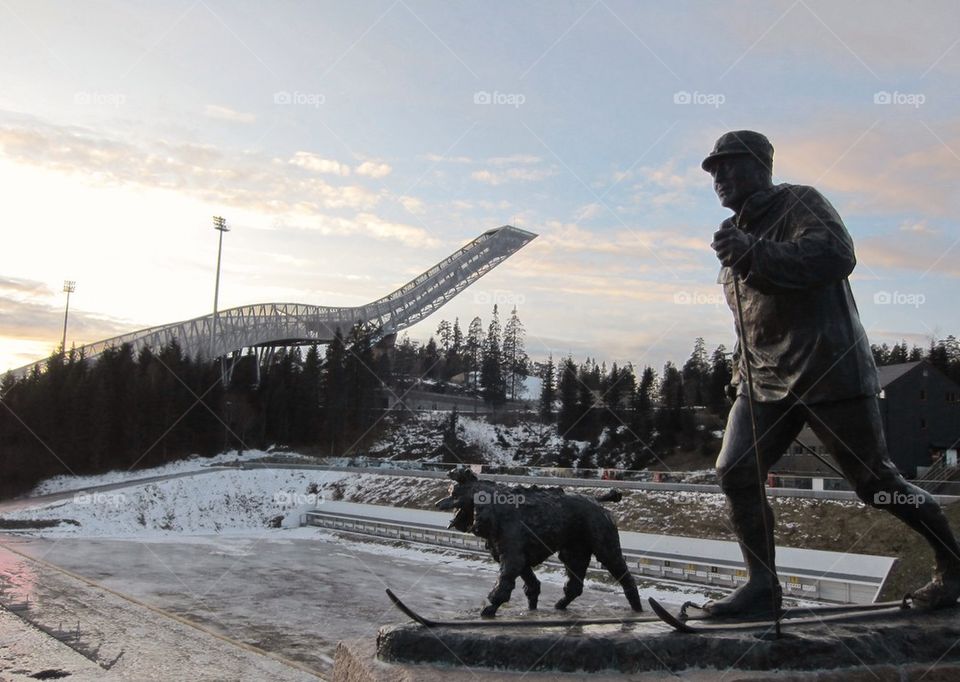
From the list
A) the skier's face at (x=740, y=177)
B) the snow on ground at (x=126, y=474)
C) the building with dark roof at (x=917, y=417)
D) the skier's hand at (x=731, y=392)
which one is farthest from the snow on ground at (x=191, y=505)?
the skier's face at (x=740, y=177)

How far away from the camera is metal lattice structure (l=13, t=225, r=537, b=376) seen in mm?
59344

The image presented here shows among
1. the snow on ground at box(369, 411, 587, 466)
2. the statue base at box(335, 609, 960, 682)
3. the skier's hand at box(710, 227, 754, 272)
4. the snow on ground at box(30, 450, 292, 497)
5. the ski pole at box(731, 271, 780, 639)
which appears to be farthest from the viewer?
the snow on ground at box(369, 411, 587, 466)

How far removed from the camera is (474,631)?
4.29m

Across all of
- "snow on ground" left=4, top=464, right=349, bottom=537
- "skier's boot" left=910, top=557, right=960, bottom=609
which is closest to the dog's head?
"skier's boot" left=910, top=557, right=960, bottom=609

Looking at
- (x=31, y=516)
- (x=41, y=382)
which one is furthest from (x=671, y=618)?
(x=41, y=382)

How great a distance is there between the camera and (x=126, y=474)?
4759 cm

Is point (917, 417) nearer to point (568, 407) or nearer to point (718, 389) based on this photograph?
point (718, 389)

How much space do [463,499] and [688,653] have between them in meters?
1.86

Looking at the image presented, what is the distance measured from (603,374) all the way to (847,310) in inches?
3152

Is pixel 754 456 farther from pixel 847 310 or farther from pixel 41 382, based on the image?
pixel 41 382

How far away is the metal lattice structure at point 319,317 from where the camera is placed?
59.3 metres

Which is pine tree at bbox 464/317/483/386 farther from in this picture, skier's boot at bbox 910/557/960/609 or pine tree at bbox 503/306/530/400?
skier's boot at bbox 910/557/960/609

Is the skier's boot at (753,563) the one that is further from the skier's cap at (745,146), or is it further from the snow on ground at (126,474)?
the snow on ground at (126,474)

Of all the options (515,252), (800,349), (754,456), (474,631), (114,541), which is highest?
(515,252)
